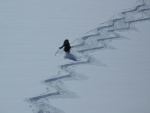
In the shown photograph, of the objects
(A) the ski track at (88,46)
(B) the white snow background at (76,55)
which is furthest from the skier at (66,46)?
(A) the ski track at (88,46)

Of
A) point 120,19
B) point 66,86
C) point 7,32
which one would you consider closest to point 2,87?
point 66,86

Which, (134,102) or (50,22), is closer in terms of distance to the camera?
(134,102)

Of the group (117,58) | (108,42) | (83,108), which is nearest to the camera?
(83,108)

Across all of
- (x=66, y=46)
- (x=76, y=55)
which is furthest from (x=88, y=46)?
(x=66, y=46)

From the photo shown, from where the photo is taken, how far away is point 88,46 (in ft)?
21.9

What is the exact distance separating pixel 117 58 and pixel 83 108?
175 cm

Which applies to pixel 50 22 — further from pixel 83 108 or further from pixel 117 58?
pixel 83 108

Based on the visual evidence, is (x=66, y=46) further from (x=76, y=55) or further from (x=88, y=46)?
(x=88, y=46)

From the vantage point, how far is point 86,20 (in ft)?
25.5

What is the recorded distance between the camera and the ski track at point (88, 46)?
16.3 ft

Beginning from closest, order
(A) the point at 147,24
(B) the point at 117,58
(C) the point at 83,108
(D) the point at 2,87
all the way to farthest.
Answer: (C) the point at 83,108
(D) the point at 2,87
(B) the point at 117,58
(A) the point at 147,24

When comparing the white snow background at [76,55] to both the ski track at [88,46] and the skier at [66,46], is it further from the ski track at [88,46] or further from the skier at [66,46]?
the skier at [66,46]

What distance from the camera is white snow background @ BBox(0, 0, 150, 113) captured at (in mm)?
4957

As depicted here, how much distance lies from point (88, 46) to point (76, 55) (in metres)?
0.51
